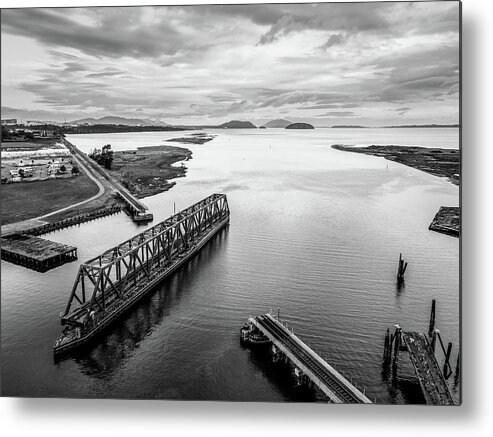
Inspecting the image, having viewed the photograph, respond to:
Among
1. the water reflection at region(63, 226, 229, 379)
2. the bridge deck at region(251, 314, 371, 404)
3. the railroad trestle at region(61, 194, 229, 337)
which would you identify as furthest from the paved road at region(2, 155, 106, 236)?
the bridge deck at region(251, 314, 371, 404)

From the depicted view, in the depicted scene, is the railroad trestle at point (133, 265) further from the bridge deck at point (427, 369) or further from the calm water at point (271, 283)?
the bridge deck at point (427, 369)

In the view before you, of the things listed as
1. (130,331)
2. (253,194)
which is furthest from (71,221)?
(253,194)

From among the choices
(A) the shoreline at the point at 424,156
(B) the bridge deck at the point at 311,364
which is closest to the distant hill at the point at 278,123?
(A) the shoreline at the point at 424,156

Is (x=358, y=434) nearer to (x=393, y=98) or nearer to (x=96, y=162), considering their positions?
(x=393, y=98)

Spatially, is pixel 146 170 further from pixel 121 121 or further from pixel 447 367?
pixel 447 367

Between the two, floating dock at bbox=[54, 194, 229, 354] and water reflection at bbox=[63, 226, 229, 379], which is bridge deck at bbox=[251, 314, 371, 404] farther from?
floating dock at bbox=[54, 194, 229, 354]

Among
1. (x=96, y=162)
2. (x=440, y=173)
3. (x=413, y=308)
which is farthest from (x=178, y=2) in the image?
(x=96, y=162)
